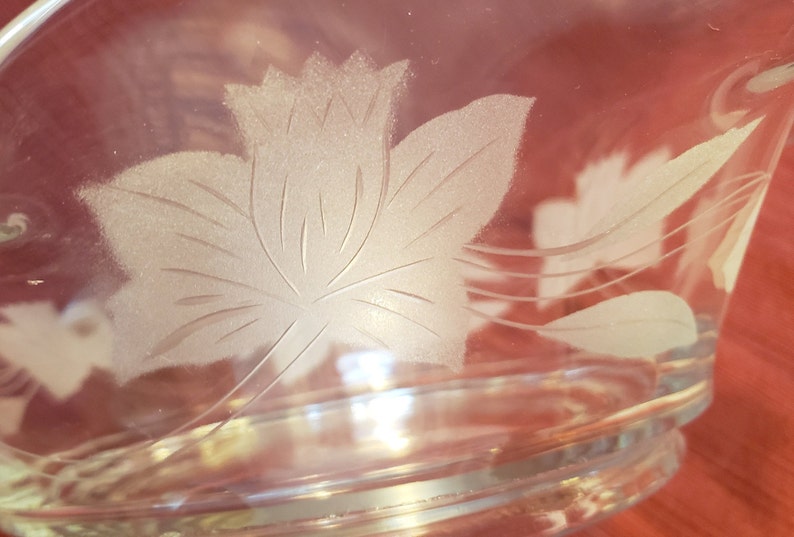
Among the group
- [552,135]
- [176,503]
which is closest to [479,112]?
[552,135]

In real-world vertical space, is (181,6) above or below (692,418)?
above

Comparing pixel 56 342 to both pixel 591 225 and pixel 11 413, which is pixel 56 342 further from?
pixel 591 225

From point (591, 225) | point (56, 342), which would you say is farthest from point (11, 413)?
point (591, 225)

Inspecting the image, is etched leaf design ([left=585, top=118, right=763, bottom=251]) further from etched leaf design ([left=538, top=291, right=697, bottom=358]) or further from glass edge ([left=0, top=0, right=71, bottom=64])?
glass edge ([left=0, top=0, right=71, bottom=64])

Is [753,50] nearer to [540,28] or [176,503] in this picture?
[540,28]

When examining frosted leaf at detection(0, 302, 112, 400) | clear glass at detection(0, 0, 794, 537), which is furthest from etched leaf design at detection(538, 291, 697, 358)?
frosted leaf at detection(0, 302, 112, 400)

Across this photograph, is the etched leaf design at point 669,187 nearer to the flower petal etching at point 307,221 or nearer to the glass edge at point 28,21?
the flower petal etching at point 307,221
